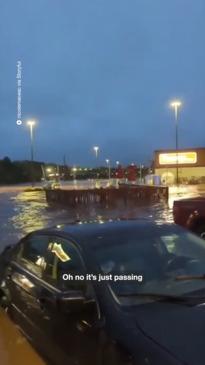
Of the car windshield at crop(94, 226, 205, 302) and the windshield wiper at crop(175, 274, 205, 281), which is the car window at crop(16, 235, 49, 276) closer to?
the car windshield at crop(94, 226, 205, 302)

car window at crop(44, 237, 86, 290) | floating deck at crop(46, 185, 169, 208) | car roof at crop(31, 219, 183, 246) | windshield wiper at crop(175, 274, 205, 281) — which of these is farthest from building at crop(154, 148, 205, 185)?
windshield wiper at crop(175, 274, 205, 281)

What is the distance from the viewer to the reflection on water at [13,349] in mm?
5165

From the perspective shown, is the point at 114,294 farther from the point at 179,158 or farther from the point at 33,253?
the point at 179,158

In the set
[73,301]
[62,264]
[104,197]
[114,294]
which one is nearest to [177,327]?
[114,294]

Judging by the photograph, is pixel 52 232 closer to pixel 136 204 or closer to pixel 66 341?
pixel 66 341

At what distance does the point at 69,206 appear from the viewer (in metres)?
27.8

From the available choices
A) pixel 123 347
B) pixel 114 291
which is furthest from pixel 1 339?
pixel 123 347

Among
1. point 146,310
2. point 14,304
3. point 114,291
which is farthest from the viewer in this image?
point 14,304

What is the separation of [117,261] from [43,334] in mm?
958

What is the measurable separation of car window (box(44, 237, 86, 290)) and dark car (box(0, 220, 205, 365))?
0.01 meters

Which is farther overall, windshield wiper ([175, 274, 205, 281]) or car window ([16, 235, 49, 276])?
car window ([16, 235, 49, 276])

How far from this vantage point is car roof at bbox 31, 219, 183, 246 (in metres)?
4.79

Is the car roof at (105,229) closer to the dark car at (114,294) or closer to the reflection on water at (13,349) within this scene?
the dark car at (114,294)

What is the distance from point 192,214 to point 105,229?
20.3ft
